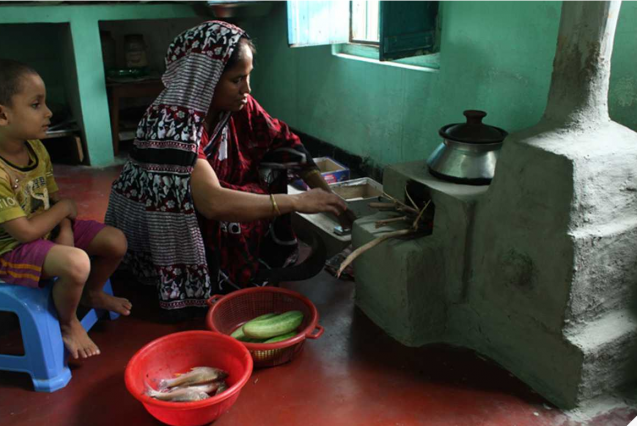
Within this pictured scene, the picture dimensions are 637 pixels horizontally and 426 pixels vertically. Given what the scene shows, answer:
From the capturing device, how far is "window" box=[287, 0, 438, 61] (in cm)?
309

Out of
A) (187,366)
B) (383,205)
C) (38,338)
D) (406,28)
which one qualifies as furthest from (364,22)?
(38,338)

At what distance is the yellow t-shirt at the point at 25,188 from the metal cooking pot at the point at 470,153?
1.62m

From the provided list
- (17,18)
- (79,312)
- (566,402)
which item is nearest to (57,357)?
(79,312)

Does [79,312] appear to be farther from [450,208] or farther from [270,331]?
[450,208]

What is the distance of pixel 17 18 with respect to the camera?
4.12 m

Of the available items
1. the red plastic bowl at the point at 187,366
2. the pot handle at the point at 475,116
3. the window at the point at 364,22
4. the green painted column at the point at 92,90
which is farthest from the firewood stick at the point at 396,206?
the green painted column at the point at 92,90

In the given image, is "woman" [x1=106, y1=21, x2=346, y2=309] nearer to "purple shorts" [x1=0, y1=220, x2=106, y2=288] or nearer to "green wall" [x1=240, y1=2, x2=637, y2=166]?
"purple shorts" [x1=0, y1=220, x2=106, y2=288]

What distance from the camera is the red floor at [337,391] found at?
6.26 feet

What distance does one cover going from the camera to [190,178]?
2.28 m

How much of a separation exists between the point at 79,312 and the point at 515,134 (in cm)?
204

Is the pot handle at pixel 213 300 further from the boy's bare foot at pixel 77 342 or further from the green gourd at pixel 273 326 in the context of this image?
the boy's bare foot at pixel 77 342

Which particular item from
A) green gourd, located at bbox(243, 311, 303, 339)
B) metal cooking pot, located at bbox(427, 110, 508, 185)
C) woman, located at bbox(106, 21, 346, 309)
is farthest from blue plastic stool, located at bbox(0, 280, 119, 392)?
metal cooking pot, located at bbox(427, 110, 508, 185)

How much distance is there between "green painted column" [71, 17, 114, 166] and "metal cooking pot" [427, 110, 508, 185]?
3.33 m

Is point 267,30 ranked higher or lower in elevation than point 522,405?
higher
